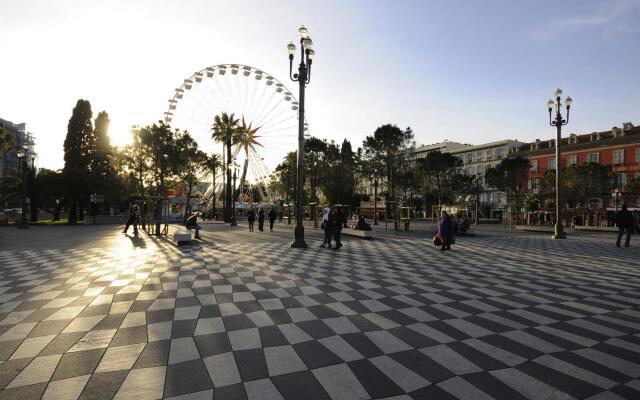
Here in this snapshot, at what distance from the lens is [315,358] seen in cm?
391

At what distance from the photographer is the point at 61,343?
430 centimetres

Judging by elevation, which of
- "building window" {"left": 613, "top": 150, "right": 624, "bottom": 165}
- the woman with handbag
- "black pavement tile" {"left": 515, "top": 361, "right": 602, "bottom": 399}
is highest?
"building window" {"left": 613, "top": 150, "right": 624, "bottom": 165}

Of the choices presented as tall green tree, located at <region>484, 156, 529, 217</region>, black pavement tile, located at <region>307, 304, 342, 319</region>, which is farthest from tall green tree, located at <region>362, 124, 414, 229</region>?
black pavement tile, located at <region>307, 304, 342, 319</region>

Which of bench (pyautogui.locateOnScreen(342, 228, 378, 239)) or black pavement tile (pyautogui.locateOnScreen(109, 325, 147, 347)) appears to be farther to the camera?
bench (pyautogui.locateOnScreen(342, 228, 378, 239))

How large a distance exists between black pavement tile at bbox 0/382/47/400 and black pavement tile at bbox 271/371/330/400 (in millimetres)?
2003

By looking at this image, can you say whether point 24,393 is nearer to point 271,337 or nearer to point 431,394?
point 271,337

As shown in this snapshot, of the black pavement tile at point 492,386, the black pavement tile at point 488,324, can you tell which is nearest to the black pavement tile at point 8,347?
the black pavement tile at point 492,386

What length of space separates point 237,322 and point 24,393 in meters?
2.42

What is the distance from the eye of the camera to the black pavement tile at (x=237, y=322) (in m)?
4.90

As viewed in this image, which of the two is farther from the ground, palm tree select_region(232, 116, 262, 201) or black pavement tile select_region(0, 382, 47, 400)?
palm tree select_region(232, 116, 262, 201)

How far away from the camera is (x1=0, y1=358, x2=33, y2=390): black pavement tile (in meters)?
3.37

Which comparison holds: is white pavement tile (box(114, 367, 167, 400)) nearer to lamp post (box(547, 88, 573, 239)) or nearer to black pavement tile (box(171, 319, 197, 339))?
black pavement tile (box(171, 319, 197, 339))

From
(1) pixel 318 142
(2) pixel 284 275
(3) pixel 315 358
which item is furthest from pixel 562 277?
(1) pixel 318 142

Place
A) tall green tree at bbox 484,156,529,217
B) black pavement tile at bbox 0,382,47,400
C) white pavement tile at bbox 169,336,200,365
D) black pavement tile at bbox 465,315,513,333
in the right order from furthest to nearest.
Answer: tall green tree at bbox 484,156,529,217 < black pavement tile at bbox 465,315,513,333 < white pavement tile at bbox 169,336,200,365 < black pavement tile at bbox 0,382,47,400
